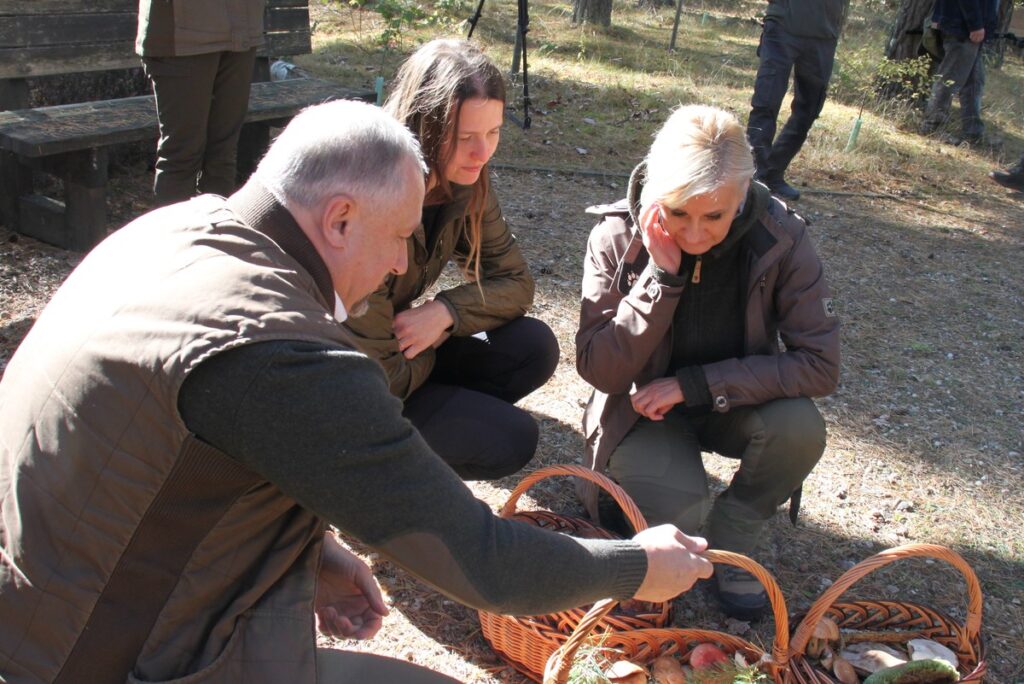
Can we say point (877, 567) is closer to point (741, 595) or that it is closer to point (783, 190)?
point (741, 595)

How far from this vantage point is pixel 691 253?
9.11ft

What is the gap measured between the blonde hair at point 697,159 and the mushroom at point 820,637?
1168 millimetres

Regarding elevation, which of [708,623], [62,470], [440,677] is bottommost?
[708,623]

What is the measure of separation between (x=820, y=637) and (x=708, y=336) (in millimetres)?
934

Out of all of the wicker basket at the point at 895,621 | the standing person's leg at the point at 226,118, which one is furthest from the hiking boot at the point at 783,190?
the wicker basket at the point at 895,621

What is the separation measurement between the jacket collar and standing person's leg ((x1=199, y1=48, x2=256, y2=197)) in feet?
11.2

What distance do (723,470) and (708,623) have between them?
0.91 meters

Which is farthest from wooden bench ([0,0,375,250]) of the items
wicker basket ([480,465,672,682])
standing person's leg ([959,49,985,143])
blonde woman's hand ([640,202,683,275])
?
standing person's leg ([959,49,985,143])

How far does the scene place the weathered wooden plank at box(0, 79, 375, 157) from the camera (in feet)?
13.9

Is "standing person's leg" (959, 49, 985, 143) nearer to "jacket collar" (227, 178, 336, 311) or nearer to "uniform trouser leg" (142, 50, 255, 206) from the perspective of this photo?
"uniform trouser leg" (142, 50, 255, 206)

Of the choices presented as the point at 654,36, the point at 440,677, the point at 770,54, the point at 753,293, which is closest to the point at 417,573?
the point at 440,677

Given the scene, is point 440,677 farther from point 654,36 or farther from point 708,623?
point 654,36

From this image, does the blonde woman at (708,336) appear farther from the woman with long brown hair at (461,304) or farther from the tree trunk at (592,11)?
the tree trunk at (592,11)

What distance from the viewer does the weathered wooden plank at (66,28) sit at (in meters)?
4.84
